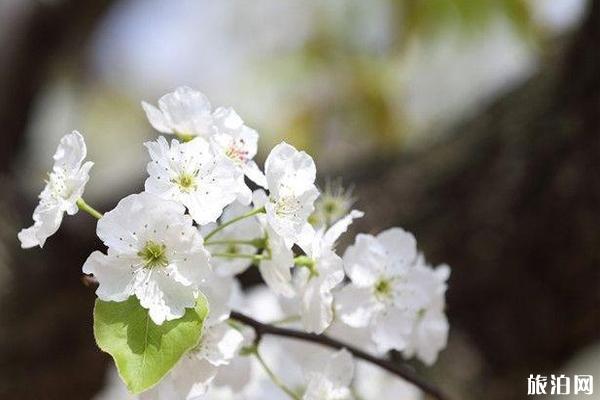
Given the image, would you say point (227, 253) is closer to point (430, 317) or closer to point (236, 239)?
point (236, 239)

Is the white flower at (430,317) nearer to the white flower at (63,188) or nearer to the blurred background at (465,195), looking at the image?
the white flower at (63,188)

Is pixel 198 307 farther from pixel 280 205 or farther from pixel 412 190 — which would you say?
pixel 412 190

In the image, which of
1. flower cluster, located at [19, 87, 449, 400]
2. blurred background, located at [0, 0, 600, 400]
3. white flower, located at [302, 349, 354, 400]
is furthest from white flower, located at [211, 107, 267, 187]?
blurred background, located at [0, 0, 600, 400]

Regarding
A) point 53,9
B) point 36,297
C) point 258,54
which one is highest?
A: point 258,54

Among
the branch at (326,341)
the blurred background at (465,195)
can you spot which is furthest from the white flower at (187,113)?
the blurred background at (465,195)

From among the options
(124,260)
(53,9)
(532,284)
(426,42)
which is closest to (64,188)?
(124,260)

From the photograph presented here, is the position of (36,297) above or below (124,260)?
above
